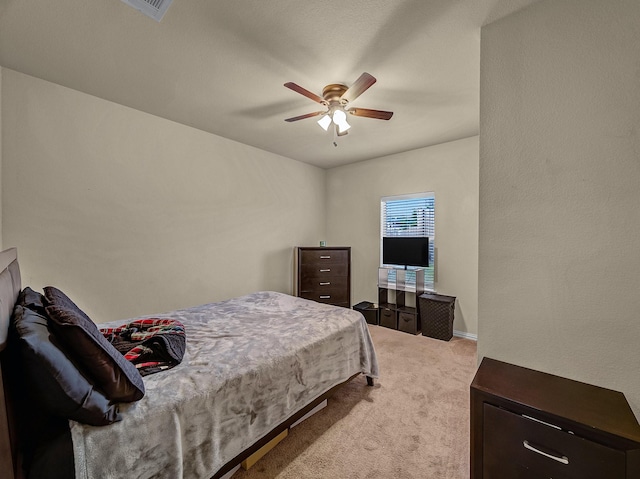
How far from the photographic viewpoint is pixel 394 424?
6.38ft

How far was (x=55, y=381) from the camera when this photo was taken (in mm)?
932

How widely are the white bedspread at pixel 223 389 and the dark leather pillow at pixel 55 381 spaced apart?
68 mm

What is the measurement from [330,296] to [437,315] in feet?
5.09

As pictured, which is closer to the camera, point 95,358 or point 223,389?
point 95,358

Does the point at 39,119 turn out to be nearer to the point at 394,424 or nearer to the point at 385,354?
the point at 394,424

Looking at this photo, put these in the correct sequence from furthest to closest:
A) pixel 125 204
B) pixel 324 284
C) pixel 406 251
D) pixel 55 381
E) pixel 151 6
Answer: pixel 324 284
pixel 406 251
pixel 125 204
pixel 151 6
pixel 55 381

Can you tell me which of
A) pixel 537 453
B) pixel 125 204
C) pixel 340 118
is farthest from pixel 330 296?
pixel 537 453

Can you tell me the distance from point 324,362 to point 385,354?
4.59 feet

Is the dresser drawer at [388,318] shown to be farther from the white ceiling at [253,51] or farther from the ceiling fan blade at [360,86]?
the ceiling fan blade at [360,86]

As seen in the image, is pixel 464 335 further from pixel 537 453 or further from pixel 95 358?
pixel 95 358

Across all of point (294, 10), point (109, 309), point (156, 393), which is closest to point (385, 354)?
point (156, 393)

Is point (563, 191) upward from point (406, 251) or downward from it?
upward

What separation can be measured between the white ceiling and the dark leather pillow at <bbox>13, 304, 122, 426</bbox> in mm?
1725

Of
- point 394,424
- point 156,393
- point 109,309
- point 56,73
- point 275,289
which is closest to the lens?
point 156,393
